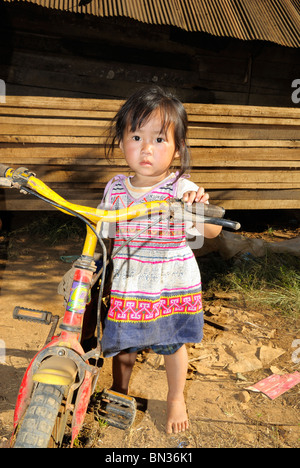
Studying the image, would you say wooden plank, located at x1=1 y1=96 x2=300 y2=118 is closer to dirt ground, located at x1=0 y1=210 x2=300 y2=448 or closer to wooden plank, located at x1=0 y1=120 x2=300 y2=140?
wooden plank, located at x1=0 y1=120 x2=300 y2=140

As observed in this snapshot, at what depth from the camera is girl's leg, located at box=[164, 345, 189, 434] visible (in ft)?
7.46

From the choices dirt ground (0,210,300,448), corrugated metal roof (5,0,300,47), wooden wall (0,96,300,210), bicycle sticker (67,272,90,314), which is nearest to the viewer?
bicycle sticker (67,272,90,314)

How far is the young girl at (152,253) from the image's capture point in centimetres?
203

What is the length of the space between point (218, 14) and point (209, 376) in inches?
173

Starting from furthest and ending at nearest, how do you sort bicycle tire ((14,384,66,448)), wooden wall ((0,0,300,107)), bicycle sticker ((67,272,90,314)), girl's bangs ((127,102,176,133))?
1. wooden wall ((0,0,300,107))
2. girl's bangs ((127,102,176,133))
3. bicycle sticker ((67,272,90,314))
4. bicycle tire ((14,384,66,448))

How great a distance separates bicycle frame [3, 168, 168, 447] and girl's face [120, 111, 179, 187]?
41 centimetres

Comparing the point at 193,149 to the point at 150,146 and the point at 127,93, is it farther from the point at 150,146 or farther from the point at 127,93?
the point at 150,146

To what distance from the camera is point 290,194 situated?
5211mm

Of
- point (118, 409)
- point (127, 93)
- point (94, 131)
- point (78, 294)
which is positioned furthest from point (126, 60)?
point (118, 409)

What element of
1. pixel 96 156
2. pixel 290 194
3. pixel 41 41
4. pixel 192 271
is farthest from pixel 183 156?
pixel 41 41

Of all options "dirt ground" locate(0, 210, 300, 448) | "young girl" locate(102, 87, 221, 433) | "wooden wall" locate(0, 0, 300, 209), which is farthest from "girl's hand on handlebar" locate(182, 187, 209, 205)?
"wooden wall" locate(0, 0, 300, 209)

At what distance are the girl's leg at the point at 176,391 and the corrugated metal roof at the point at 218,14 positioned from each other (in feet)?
12.8

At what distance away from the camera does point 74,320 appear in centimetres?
171

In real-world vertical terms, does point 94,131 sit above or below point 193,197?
above
